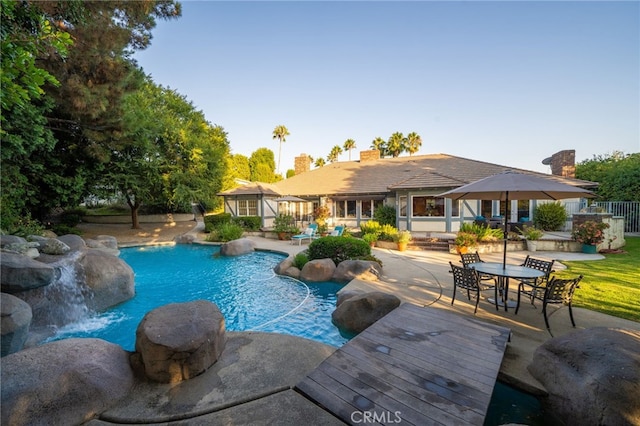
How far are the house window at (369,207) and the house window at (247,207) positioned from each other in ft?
27.1

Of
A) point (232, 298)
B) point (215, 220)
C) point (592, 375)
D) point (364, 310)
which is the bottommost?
point (232, 298)

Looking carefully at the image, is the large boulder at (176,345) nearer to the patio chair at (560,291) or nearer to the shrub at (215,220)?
the patio chair at (560,291)

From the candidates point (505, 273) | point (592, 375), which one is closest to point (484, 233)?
point (505, 273)

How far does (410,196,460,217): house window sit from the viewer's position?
15.5 meters

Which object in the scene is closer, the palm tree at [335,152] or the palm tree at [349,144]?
the palm tree at [349,144]

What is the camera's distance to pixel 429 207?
1595 cm

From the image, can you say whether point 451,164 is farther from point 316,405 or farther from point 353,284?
point 316,405

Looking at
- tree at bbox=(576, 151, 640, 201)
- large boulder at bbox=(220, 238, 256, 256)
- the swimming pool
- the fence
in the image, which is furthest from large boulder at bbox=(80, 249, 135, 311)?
tree at bbox=(576, 151, 640, 201)

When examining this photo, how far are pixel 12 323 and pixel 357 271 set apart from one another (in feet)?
22.9

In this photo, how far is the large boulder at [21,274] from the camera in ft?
15.5

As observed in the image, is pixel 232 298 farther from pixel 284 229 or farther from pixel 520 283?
pixel 284 229

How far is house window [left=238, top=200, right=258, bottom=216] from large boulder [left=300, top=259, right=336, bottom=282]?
1308cm

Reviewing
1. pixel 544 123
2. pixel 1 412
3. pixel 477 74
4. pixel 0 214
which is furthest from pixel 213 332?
pixel 544 123

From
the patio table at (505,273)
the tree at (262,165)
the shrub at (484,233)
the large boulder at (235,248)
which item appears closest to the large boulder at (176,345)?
the patio table at (505,273)
